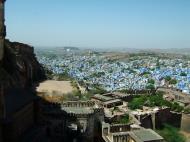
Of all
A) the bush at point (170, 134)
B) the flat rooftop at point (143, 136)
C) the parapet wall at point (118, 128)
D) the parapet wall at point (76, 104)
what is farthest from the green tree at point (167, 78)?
the flat rooftop at point (143, 136)

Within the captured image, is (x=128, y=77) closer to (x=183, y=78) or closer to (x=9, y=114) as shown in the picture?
(x=183, y=78)

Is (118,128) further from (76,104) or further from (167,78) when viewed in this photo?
(167,78)

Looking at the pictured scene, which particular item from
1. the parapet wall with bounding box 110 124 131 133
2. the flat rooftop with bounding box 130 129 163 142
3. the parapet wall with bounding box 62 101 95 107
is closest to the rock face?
the parapet wall with bounding box 62 101 95 107

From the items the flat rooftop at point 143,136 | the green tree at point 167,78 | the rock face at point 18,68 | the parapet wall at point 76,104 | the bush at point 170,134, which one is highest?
the rock face at point 18,68

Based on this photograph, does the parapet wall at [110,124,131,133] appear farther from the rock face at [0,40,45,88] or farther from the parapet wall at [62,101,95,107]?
the rock face at [0,40,45,88]

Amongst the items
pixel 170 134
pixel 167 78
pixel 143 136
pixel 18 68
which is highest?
pixel 18 68

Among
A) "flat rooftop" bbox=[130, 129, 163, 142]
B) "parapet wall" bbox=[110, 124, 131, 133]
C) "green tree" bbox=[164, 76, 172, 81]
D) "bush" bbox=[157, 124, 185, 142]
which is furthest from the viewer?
"green tree" bbox=[164, 76, 172, 81]

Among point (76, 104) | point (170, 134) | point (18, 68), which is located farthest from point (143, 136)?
point (18, 68)

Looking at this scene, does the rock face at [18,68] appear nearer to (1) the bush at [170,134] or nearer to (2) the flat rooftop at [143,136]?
(2) the flat rooftop at [143,136]
